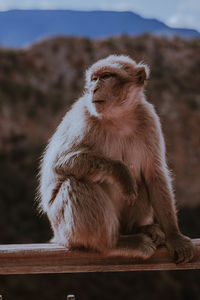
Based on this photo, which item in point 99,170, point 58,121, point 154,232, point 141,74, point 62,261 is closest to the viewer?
point 62,261

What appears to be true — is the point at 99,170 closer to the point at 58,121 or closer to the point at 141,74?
the point at 141,74

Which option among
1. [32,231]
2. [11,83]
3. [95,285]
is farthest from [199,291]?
[11,83]

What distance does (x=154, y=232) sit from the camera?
245 cm

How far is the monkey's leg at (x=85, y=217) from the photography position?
2248 mm

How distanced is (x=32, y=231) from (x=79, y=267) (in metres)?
7.58

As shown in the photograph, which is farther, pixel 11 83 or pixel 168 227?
pixel 11 83

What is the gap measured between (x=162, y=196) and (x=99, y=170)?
0.43m

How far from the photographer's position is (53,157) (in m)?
2.49

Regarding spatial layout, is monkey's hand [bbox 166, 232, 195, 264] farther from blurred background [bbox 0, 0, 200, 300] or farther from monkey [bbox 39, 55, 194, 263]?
blurred background [bbox 0, 0, 200, 300]

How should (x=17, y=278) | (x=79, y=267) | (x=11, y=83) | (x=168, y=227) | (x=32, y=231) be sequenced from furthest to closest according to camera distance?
(x=11, y=83), (x=32, y=231), (x=17, y=278), (x=168, y=227), (x=79, y=267)

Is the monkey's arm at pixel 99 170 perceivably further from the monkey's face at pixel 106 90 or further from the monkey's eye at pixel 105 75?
the monkey's eye at pixel 105 75

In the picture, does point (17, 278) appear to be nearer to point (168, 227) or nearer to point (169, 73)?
point (169, 73)

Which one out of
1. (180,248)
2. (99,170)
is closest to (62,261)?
(99,170)

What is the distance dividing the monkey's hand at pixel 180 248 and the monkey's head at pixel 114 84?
0.76 metres
